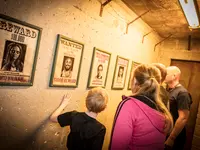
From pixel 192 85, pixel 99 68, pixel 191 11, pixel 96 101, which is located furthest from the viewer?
pixel 192 85

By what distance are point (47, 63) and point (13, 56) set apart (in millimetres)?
434

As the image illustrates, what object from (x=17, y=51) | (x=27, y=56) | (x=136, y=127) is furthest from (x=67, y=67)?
(x=136, y=127)

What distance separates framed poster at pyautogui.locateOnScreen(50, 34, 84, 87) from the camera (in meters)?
2.19

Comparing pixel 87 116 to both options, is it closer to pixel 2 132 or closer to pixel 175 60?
pixel 2 132

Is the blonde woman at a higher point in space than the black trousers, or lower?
higher

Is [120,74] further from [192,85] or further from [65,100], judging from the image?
[192,85]

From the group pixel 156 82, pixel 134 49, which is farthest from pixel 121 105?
pixel 134 49

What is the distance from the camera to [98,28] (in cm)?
284

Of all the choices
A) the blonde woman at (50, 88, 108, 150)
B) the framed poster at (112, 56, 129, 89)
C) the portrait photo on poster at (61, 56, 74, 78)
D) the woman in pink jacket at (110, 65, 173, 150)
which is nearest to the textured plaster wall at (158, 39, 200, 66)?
the framed poster at (112, 56, 129, 89)

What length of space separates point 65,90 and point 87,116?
0.67 meters

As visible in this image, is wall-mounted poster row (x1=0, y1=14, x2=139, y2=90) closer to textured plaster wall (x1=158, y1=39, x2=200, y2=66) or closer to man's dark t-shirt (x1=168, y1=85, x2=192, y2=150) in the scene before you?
man's dark t-shirt (x1=168, y1=85, x2=192, y2=150)

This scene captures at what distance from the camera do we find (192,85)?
4914 mm

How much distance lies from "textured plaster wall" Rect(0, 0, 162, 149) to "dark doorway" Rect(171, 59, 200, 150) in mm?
2664

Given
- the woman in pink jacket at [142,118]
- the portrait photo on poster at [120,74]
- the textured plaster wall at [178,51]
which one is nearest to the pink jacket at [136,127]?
the woman in pink jacket at [142,118]
